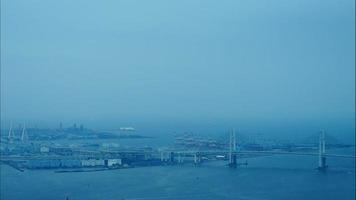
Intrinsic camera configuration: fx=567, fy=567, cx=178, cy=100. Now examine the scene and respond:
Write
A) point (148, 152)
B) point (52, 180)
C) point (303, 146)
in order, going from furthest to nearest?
point (303, 146) → point (148, 152) → point (52, 180)

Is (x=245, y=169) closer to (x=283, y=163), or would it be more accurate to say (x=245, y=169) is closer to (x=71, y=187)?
(x=283, y=163)

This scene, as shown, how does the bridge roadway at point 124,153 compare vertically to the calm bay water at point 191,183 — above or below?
above

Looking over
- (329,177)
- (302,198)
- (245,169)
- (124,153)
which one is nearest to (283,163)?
(245,169)

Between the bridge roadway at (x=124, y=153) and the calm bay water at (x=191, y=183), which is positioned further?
the bridge roadway at (x=124, y=153)

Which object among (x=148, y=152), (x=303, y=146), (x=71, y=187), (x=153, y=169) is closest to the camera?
(x=71, y=187)

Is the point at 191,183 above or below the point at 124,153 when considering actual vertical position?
below

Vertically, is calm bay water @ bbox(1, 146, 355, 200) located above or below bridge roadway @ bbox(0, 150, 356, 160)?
below

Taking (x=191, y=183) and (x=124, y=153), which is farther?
(x=124, y=153)

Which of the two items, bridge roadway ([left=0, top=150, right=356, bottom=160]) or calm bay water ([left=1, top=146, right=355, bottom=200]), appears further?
bridge roadway ([left=0, top=150, right=356, bottom=160])
